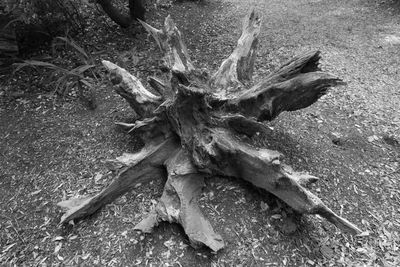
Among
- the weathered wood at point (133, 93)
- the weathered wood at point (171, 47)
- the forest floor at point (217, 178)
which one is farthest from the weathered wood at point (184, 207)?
the weathered wood at point (171, 47)

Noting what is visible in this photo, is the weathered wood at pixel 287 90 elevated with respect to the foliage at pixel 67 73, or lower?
lower

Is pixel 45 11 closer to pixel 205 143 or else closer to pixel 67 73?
pixel 67 73

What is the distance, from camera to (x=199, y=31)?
588cm

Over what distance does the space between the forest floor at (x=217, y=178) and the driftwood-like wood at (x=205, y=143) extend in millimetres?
150

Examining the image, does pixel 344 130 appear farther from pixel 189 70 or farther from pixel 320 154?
pixel 189 70

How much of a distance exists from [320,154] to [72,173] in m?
2.33

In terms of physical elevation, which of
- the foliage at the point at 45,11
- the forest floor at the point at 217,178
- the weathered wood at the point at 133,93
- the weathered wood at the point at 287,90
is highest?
the foliage at the point at 45,11

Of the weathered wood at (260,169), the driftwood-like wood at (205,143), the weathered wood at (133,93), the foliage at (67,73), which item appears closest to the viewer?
the weathered wood at (260,169)

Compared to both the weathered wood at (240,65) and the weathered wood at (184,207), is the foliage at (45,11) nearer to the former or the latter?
the weathered wood at (240,65)

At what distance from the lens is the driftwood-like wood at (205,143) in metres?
2.64

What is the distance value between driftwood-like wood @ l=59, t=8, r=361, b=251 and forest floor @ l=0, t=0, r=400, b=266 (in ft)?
0.49

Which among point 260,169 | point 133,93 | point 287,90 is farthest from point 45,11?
point 260,169

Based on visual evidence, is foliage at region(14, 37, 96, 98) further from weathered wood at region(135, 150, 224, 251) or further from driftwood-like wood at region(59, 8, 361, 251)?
weathered wood at region(135, 150, 224, 251)

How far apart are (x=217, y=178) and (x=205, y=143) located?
0.36m
